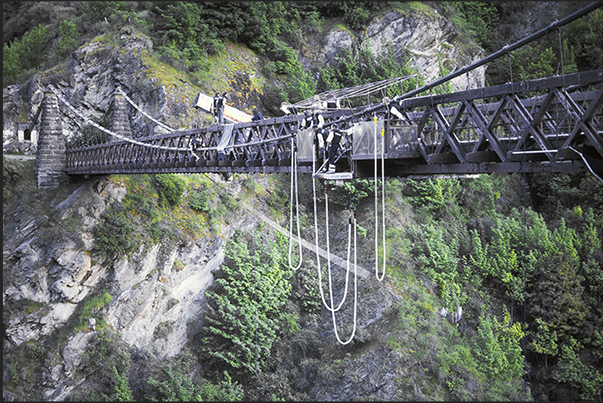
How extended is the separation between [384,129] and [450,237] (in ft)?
36.4

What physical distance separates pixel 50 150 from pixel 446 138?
16.7 meters

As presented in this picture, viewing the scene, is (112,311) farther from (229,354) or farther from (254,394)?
(254,394)

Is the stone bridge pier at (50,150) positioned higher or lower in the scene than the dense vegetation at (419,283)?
higher

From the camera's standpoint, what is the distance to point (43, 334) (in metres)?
14.0

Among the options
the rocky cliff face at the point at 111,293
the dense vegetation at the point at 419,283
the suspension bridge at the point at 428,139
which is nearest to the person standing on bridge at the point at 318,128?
the suspension bridge at the point at 428,139

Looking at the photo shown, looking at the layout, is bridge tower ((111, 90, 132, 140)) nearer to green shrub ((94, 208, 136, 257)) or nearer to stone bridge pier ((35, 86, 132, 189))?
stone bridge pier ((35, 86, 132, 189))

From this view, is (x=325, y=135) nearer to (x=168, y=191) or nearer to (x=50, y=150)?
(x=168, y=191)

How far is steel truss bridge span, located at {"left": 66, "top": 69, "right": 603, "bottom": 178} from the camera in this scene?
5.76m

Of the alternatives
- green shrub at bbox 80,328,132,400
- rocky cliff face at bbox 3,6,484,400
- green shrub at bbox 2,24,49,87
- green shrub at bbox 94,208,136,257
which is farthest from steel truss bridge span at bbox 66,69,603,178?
green shrub at bbox 2,24,49,87

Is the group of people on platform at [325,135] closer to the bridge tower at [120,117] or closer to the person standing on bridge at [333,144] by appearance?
the person standing on bridge at [333,144]

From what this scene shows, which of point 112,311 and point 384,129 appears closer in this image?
point 384,129

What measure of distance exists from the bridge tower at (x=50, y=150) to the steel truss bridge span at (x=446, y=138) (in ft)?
23.6

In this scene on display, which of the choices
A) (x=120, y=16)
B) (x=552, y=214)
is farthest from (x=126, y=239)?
(x=552, y=214)

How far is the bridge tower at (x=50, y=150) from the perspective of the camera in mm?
17953
